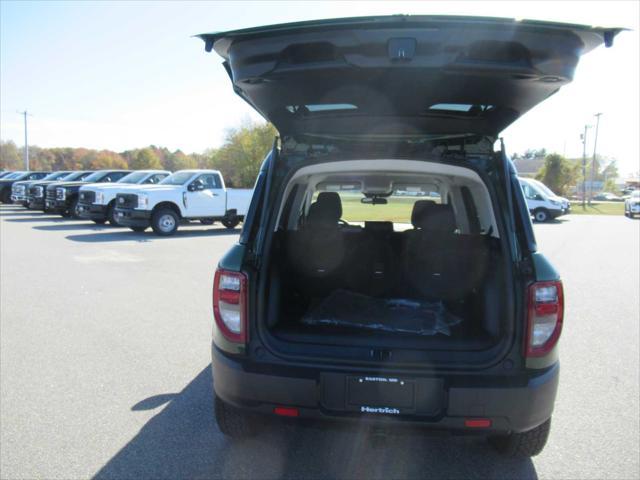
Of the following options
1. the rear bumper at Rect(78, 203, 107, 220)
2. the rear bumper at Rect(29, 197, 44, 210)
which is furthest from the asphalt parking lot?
the rear bumper at Rect(29, 197, 44, 210)

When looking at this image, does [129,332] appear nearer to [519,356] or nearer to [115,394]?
[115,394]

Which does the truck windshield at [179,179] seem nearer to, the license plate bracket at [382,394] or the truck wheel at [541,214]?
the license plate bracket at [382,394]

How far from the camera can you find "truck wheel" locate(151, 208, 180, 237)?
1523cm

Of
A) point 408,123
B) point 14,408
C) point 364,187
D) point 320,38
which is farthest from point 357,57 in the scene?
point 14,408

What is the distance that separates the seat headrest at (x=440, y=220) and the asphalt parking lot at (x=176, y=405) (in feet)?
5.23

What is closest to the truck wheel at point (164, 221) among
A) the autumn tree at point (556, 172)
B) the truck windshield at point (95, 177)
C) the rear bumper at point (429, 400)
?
the truck windshield at point (95, 177)

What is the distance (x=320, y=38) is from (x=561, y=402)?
3.28 metres

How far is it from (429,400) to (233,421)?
1267 mm

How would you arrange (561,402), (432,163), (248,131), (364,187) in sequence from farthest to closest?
1. (248,131)
2. (364,187)
3. (561,402)
4. (432,163)

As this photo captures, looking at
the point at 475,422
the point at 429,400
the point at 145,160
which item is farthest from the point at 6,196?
the point at 145,160

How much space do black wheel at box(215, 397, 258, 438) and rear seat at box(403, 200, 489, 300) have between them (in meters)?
1.72

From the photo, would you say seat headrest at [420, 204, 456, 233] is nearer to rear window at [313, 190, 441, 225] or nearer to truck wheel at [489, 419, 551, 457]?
rear window at [313, 190, 441, 225]

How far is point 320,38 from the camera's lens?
2357 mm

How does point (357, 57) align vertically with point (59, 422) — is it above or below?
above
